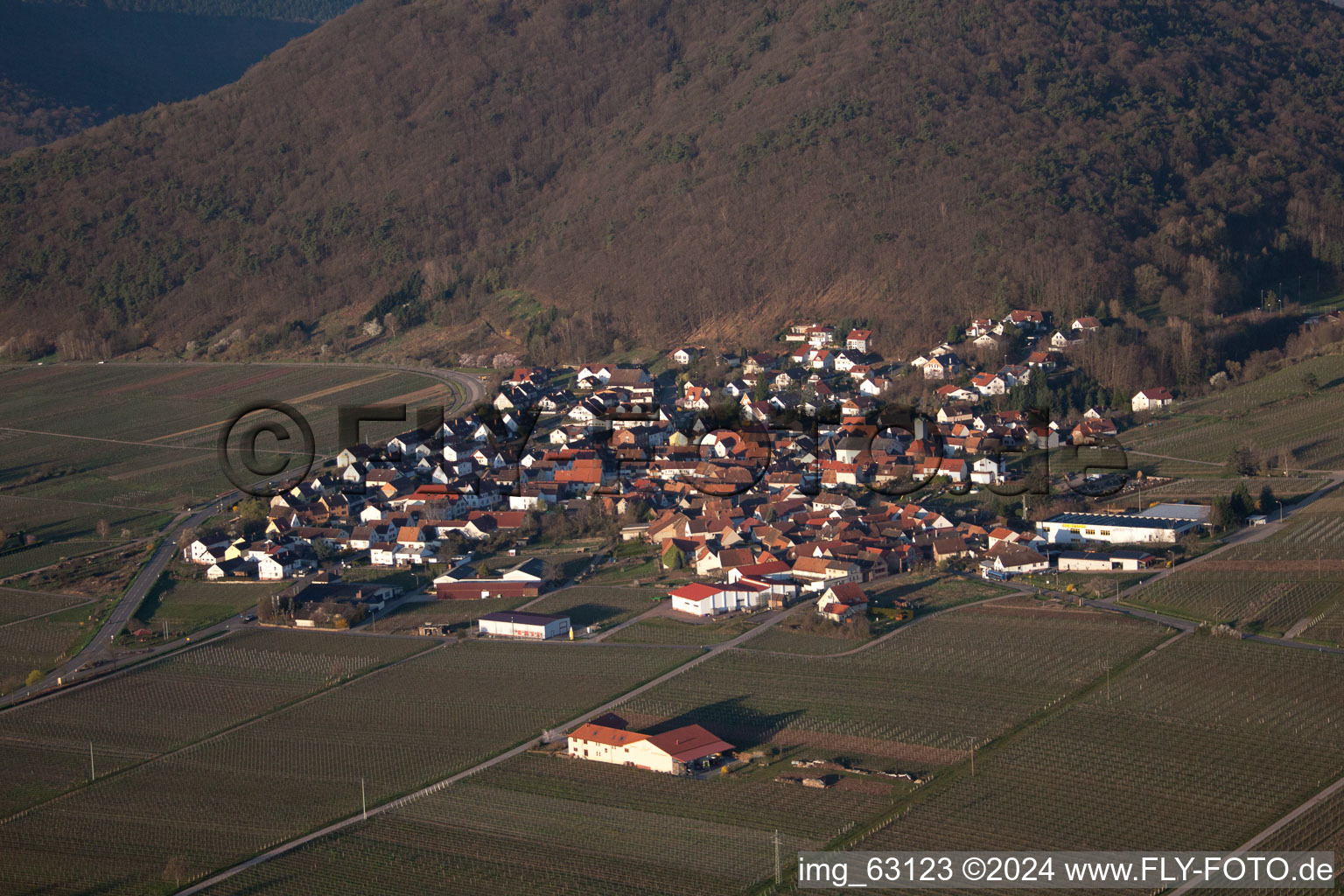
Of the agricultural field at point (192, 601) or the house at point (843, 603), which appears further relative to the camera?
the agricultural field at point (192, 601)

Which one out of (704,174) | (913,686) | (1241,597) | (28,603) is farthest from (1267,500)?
(704,174)

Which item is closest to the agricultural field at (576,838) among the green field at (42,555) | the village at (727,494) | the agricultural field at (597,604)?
the village at (727,494)

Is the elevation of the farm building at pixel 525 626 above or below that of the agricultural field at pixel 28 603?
below

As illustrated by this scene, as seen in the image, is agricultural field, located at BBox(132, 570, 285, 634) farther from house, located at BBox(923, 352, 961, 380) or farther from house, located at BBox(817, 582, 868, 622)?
house, located at BBox(923, 352, 961, 380)

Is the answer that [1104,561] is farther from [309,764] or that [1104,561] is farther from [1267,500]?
[309,764]

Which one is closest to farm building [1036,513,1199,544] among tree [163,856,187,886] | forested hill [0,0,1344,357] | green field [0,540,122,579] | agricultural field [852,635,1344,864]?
agricultural field [852,635,1344,864]

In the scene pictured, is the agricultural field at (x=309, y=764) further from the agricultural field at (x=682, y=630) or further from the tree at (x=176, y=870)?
the agricultural field at (x=682, y=630)

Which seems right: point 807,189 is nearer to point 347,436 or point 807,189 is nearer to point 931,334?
point 931,334
